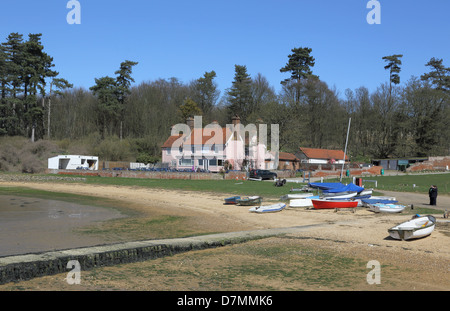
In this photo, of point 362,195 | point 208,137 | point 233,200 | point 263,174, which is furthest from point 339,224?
point 208,137

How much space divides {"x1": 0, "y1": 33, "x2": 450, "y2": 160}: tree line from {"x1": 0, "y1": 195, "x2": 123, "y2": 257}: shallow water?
45346mm

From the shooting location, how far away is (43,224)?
784 inches

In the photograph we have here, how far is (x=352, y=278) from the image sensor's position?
10.4 meters

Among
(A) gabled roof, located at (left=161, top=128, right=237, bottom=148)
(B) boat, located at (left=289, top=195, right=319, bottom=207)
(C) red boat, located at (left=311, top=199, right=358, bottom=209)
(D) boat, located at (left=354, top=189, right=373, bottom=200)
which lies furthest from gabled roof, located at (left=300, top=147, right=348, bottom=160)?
(C) red boat, located at (left=311, top=199, right=358, bottom=209)

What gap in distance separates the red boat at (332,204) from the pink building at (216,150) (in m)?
36.2

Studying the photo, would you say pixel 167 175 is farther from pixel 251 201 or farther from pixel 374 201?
pixel 374 201

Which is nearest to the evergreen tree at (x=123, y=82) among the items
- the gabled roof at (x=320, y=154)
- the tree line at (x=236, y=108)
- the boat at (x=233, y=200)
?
the tree line at (x=236, y=108)

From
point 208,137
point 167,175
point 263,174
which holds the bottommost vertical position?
point 167,175

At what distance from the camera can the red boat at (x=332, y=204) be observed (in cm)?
2489

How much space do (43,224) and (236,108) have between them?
69.0 meters

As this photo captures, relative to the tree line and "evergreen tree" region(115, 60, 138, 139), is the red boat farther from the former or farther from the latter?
"evergreen tree" region(115, 60, 138, 139)
